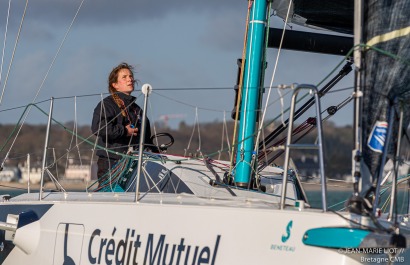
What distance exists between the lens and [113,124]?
292 inches

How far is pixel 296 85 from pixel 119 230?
167cm

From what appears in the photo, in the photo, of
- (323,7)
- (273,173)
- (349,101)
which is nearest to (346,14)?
(323,7)

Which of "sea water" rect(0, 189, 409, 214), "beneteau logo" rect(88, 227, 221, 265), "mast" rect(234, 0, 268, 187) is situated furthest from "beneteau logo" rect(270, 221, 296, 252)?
"mast" rect(234, 0, 268, 187)

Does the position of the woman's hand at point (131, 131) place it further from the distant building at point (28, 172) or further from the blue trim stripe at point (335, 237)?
the blue trim stripe at point (335, 237)

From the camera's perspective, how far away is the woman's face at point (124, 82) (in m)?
7.72

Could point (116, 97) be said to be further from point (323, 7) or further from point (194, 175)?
point (323, 7)

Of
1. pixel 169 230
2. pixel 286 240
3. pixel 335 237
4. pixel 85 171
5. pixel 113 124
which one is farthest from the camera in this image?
pixel 85 171

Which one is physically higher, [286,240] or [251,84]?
[251,84]

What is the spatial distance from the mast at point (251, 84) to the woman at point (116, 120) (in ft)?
2.56

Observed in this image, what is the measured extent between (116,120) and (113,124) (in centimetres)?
6

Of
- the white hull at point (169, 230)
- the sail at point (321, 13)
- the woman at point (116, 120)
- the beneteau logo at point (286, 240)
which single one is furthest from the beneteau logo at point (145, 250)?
the sail at point (321, 13)

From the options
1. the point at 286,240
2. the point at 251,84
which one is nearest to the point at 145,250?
the point at 286,240

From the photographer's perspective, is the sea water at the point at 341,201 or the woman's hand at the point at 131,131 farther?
the woman's hand at the point at 131,131

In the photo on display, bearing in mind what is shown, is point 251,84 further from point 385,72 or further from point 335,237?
point 335,237
